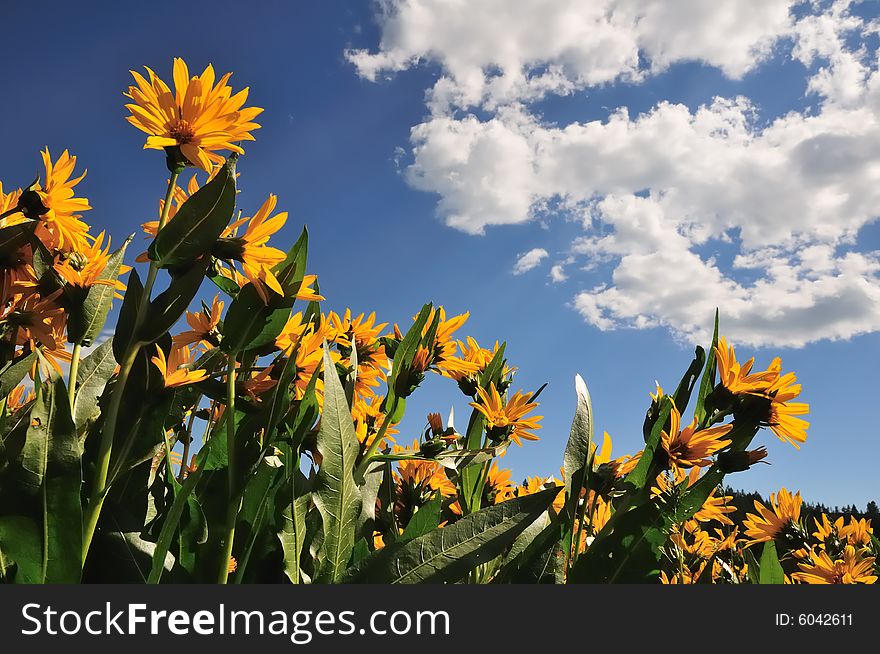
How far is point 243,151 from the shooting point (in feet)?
3.26

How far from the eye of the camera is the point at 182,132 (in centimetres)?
Answer: 104

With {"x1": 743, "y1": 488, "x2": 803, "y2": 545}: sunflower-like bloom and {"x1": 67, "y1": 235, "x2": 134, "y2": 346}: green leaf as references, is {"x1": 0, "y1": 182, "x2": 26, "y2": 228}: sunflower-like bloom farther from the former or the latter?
{"x1": 743, "y1": 488, "x2": 803, "y2": 545}: sunflower-like bloom

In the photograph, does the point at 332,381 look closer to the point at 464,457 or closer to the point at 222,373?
the point at 222,373

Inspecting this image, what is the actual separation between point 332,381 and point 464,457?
1.72ft

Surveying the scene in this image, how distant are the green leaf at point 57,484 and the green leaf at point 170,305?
0.46 ft

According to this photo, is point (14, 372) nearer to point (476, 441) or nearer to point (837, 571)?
point (476, 441)

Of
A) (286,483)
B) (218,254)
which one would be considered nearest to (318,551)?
(286,483)

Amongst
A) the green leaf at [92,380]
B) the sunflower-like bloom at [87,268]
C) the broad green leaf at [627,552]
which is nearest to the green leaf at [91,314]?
the sunflower-like bloom at [87,268]

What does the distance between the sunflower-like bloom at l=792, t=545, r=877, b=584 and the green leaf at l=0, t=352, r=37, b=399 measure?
2727mm

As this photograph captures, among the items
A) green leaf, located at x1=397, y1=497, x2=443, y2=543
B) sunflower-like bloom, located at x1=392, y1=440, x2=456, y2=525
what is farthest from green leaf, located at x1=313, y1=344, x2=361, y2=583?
sunflower-like bloom, located at x1=392, y1=440, x2=456, y2=525

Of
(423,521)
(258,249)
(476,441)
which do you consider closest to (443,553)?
(423,521)

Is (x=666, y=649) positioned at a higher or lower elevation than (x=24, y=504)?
lower

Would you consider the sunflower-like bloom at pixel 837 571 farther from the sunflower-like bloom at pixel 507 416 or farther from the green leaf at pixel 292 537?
the green leaf at pixel 292 537

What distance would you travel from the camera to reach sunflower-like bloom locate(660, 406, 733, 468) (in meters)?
1.22
